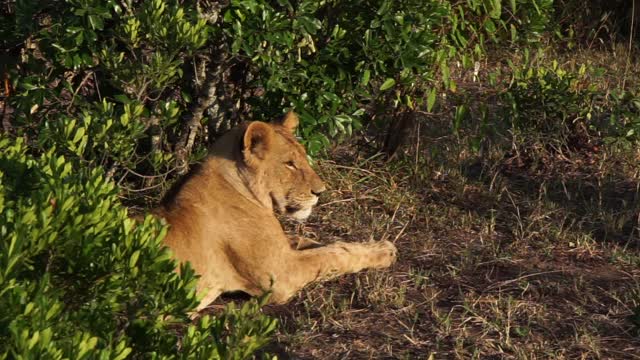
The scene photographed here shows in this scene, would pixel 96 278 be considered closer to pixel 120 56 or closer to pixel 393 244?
pixel 120 56

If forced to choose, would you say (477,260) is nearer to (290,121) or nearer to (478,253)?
(478,253)

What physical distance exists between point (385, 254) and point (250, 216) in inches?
31.6

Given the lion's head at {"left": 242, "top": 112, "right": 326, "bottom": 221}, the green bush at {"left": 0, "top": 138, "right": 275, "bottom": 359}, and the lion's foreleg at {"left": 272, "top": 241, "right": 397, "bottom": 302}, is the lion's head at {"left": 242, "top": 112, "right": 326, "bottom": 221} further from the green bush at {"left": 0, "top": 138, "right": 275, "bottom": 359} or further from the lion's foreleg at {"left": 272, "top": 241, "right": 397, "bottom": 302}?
the green bush at {"left": 0, "top": 138, "right": 275, "bottom": 359}

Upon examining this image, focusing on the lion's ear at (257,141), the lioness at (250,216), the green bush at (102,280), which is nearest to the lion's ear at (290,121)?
the lioness at (250,216)

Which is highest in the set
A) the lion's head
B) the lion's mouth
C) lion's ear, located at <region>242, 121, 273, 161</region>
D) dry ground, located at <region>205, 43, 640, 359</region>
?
lion's ear, located at <region>242, 121, 273, 161</region>

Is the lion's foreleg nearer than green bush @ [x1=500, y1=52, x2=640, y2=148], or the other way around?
the lion's foreleg

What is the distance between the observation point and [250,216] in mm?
5086

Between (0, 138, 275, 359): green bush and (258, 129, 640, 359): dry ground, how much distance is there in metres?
1.42

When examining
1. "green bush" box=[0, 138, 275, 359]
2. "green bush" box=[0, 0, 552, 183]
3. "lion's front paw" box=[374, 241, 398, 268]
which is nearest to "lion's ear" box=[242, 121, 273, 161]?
"green bush" box=[0, 0, 552, 183]

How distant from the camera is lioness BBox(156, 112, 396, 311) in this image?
16.1 ft

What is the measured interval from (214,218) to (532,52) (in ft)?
14.0

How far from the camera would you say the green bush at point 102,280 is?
2.99m

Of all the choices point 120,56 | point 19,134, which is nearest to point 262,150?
point 120,56

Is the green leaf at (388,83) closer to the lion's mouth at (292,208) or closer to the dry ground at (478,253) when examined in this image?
the dry ground at (478,253)
